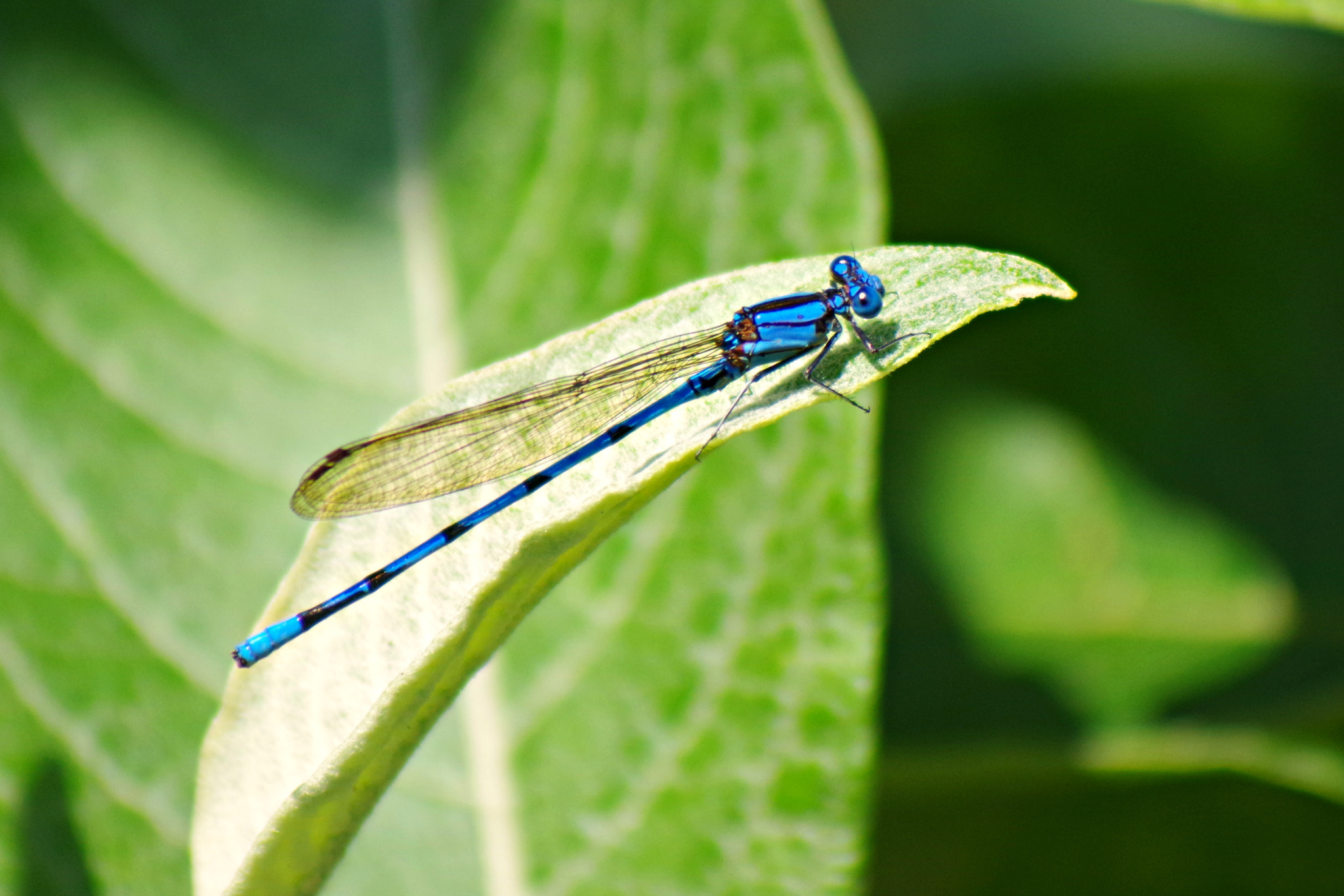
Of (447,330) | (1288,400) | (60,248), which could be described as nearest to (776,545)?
(447,330)

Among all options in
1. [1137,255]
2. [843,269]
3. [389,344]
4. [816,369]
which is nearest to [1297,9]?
[843,269]

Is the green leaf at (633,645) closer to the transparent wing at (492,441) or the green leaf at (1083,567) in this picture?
the transparent wing at (492,441)

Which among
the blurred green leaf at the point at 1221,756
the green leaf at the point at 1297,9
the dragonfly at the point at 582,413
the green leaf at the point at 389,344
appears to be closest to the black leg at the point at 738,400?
the dragonfly at the point at 582,413

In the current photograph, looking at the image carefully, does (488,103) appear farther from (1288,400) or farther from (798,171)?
(1288,400)

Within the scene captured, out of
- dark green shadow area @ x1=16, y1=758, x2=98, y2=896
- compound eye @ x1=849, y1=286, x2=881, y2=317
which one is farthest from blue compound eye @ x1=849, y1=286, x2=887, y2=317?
dark green shadow area @ x1=16, y1=758, x2=98, y2=896

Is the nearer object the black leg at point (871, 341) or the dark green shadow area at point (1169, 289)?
the black leg at point (871, 341)

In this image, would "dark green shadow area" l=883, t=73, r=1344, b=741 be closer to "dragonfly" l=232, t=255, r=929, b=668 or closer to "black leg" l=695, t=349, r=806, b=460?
"dragonfly" l=232, t=255, r=929, b=668
